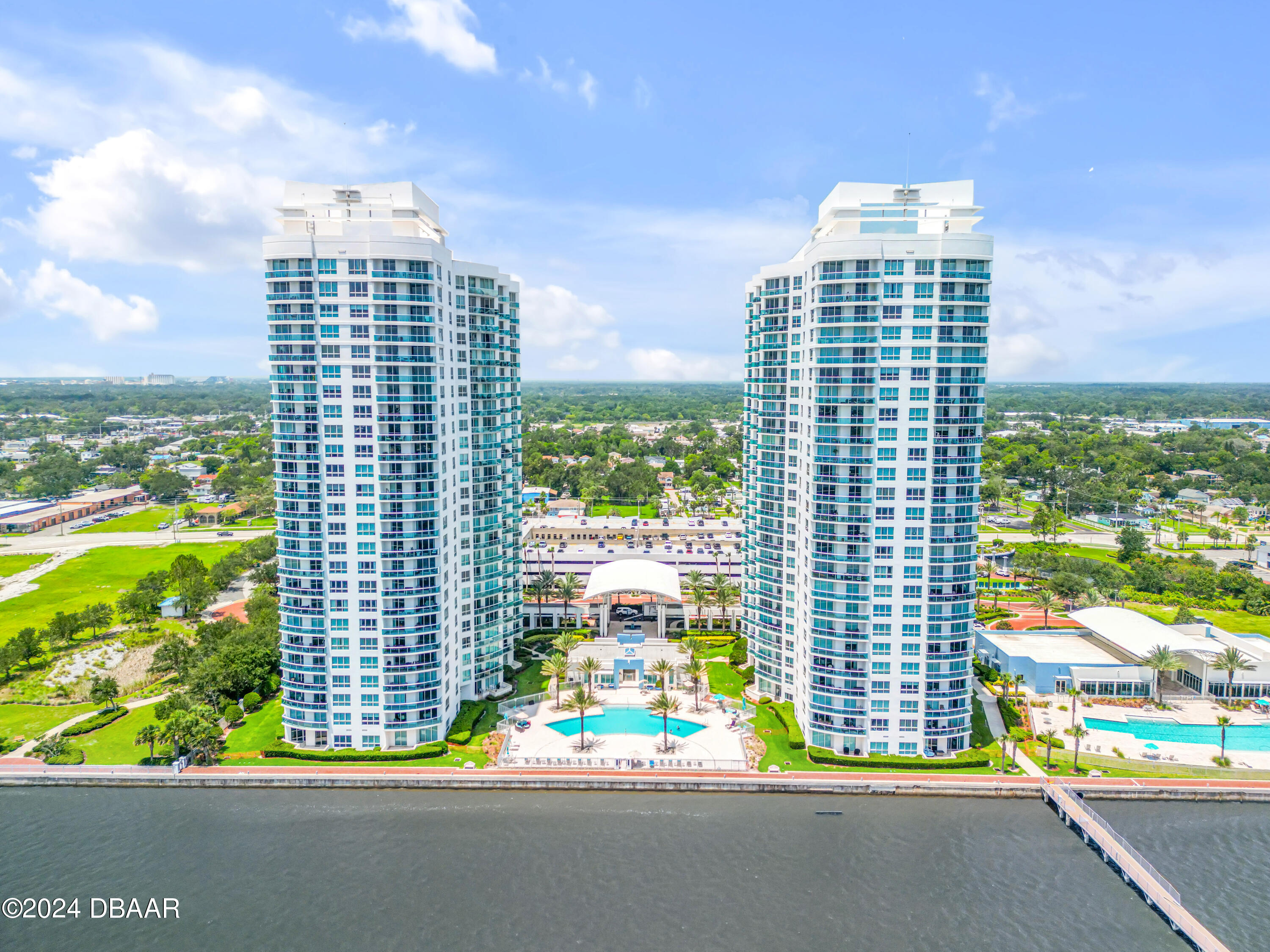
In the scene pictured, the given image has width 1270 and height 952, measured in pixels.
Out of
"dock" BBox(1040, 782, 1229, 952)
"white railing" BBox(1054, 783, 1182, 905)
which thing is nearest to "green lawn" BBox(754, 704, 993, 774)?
"dock" BBox(1040, 782, 1229, 952)

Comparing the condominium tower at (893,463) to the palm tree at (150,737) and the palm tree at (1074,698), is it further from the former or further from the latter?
the palm tree at (150,737)

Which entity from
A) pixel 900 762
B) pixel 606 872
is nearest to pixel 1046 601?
pixel 900 762

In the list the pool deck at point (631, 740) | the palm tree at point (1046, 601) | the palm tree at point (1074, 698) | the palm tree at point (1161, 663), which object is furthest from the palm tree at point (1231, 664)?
the pool deck at point (631, 740)

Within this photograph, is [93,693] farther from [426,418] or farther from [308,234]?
[308,234]

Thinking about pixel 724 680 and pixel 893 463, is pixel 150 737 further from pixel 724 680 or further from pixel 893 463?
pixel 893 463

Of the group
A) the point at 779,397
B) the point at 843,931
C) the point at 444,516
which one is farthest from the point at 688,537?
the point at 843,931
